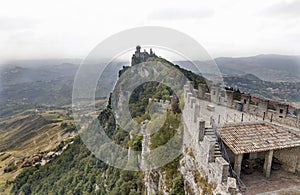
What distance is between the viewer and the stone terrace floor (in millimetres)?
8695

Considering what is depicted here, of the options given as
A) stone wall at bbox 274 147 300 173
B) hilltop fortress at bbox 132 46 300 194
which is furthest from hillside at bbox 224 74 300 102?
stone wall at bbox 274 147 300 173

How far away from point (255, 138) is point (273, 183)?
1942 millimetres

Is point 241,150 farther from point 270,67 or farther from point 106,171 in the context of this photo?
point 270,67

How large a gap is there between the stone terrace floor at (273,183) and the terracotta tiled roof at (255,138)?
139 cm

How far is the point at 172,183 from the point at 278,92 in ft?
166

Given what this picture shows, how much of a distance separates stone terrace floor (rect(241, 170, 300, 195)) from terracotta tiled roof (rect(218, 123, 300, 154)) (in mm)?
→ 1392

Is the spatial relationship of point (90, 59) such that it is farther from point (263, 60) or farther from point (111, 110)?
point (263, 60)

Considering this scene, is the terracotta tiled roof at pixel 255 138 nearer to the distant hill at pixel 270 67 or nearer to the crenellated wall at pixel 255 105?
the crenellated wall at pixel 255 105

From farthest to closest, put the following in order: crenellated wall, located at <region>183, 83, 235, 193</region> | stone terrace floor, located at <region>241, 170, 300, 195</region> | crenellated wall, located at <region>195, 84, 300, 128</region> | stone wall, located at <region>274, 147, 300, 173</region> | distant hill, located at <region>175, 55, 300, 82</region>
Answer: distant hill, located at <region>175, 55, 300, 82</region> → crenellated wall, located at <region>195, 84, 300, 128</region> → stone wall, located at <region>274, 147, 300, 173</region> → stone terrace floor, located at <region>241, 170, 300, 195</region> → crenellated wall, located at <region>183, 83, 235, 193</region>

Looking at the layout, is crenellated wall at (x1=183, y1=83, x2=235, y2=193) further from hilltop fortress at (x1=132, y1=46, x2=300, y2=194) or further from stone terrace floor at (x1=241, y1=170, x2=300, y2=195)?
stone terrace floor at (x1=241, y1=170, x2=300, y2=195)

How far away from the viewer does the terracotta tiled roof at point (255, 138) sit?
9344 millimetres

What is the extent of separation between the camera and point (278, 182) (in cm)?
939

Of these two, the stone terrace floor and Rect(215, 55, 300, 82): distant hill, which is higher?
Rect(215, 55, 300, 82): distant hill

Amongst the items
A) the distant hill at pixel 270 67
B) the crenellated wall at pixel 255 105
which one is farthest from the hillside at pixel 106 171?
the distant hill at pixel 270 67
